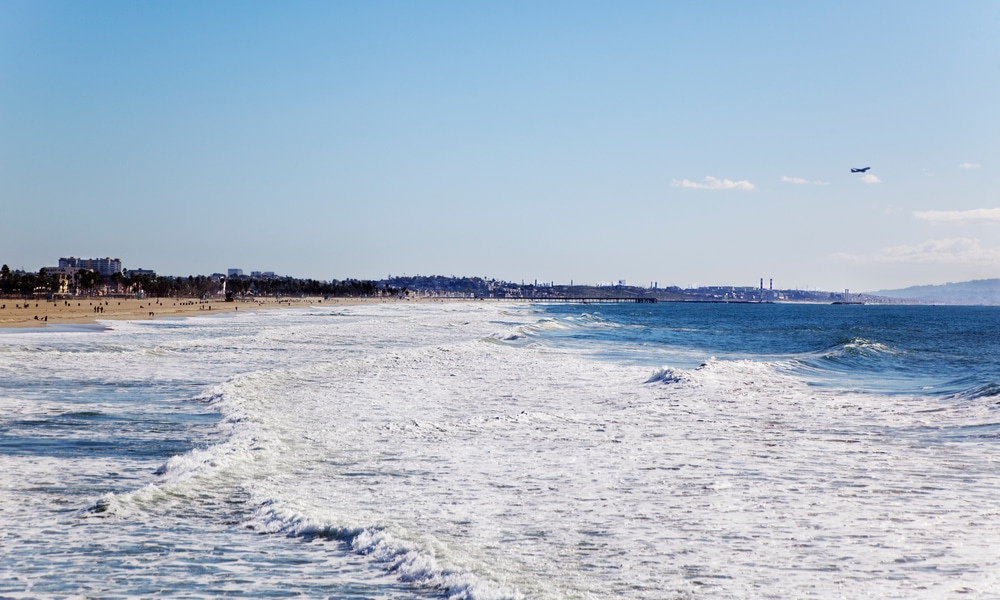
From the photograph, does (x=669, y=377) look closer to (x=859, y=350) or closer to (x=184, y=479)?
(x=184, y=479)

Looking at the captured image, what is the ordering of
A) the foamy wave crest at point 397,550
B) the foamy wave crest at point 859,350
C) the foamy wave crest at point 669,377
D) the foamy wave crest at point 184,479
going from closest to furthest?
the foamy wave crest at point 397,550 → the foamy wave crest at point 184,479 → the foamy wave crest at point 669,377 → the foamy wave crest at point 859,350

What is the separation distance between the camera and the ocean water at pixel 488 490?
768cm

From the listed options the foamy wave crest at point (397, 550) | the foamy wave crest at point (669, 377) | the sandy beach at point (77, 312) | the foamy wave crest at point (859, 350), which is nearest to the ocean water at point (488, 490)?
the foamy wave crest at point (397, 550)

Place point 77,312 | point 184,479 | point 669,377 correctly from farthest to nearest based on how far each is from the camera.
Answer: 1. point 77,312
2. point 669,377
3. point 184,479

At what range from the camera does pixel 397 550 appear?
837 cm

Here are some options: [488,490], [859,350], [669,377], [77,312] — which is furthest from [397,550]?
[77,312]

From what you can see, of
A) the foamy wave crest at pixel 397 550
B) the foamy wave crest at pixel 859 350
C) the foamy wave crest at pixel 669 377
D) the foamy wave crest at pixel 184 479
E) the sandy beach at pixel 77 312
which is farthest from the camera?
the sandy beach at pixel 77 312

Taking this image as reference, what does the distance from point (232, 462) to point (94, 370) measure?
16.4m

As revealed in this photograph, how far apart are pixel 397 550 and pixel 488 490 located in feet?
9.71

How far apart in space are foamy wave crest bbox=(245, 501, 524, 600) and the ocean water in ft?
0.11

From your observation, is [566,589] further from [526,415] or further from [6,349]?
[6,349]

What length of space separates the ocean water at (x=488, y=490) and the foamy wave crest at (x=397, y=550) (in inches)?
1.3

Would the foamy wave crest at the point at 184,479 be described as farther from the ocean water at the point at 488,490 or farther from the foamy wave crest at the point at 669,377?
the foamy wave crest at the point at 669,377

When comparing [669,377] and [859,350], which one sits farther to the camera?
[859,350]
